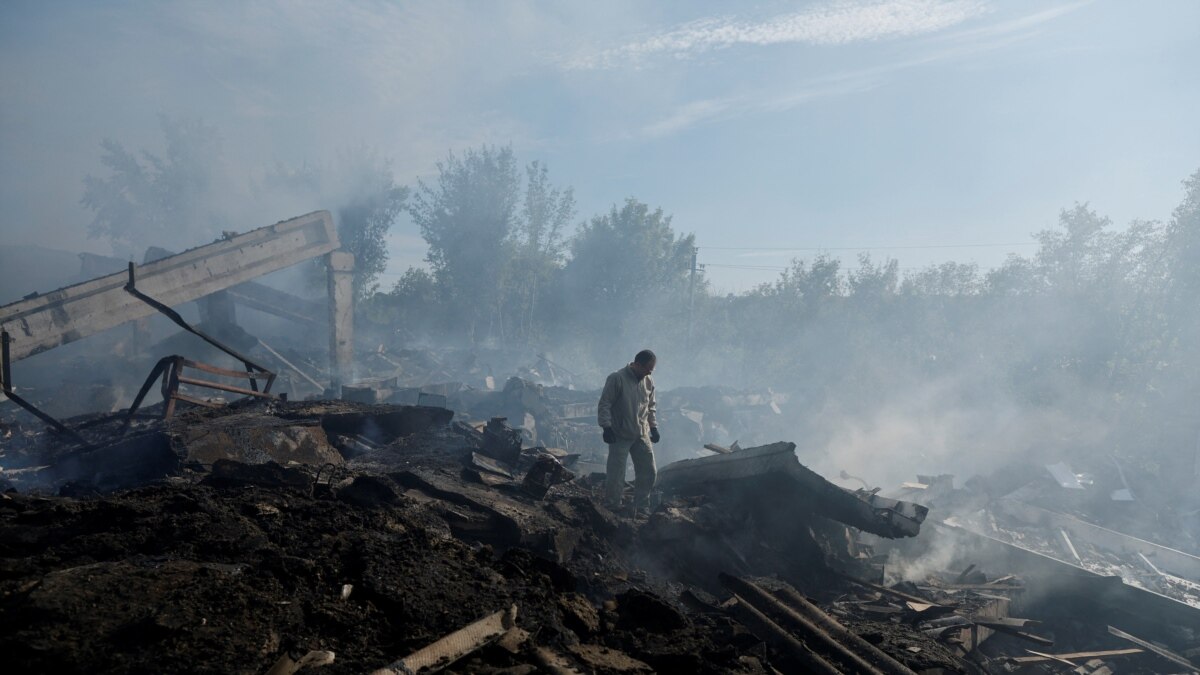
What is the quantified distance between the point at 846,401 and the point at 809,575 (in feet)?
78.9

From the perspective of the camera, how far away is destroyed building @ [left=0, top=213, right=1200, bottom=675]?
2.88 meters

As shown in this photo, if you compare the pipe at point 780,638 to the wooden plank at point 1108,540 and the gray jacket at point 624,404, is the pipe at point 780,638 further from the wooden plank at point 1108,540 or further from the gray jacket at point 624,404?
the wooden plank at point 1108,540

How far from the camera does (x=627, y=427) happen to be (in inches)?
308

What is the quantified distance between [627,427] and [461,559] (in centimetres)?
399

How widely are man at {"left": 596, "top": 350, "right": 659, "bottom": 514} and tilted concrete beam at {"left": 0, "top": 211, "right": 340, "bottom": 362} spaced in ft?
33.5

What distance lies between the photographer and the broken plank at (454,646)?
104 inches

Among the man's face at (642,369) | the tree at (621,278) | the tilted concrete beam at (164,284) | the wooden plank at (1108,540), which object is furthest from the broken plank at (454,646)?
the tree at (621,278)

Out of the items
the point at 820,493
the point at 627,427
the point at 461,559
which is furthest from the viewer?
the point at 627,427

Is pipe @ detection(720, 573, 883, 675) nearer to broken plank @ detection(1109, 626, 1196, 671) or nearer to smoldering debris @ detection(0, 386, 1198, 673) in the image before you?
smoldering debris @ detection(0, 386, 1198, 673)

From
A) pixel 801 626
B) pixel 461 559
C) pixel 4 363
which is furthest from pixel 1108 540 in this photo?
pixel 4 363

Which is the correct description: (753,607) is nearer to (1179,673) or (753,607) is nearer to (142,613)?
(142,613)

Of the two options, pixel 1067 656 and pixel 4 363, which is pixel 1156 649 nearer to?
pixel 1067 656

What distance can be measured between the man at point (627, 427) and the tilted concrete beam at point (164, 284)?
10212 mm

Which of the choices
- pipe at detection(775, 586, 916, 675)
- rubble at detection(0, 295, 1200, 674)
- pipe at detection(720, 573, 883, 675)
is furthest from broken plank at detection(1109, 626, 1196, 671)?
pipe at detection(720, 573, 883, 675)
